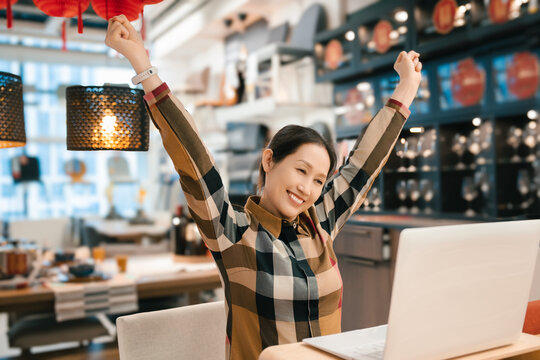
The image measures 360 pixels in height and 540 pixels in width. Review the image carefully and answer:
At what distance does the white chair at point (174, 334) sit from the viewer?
1329 mm

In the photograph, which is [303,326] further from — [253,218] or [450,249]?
[450,249]

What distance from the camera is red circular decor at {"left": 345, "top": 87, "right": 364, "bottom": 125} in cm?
434

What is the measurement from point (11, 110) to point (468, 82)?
9.45 ft

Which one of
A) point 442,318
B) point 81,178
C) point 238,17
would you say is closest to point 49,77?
point 81,178

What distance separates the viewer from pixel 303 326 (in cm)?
114

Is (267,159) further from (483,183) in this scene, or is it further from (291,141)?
(483,183)

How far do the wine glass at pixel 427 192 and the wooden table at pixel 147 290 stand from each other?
164cm

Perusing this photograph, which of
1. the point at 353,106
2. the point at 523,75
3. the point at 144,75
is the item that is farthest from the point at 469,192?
the point at 144,75

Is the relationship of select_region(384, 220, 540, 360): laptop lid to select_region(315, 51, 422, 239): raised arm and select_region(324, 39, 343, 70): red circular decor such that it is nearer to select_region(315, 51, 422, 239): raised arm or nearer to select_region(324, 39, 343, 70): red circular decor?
select_region(315, 51, 422, 239): raised arm

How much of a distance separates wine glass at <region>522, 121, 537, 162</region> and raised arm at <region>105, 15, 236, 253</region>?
2615mm

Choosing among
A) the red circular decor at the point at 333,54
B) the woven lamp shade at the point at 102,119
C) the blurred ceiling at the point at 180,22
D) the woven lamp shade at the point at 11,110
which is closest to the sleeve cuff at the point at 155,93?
the woven lamp shade at the point at 102,119

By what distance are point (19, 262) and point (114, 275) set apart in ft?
1.63

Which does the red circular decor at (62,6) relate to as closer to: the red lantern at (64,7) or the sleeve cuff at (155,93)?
the red lantern at (64,7)

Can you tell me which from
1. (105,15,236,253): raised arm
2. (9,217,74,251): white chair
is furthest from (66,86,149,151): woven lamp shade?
(9,217,74,251): white chair
